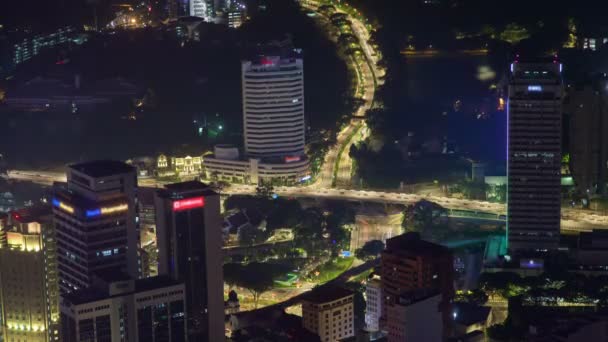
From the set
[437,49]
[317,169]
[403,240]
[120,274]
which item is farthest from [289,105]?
[120,274]

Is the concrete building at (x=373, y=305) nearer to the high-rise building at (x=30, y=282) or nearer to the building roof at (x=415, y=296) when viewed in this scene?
the building roof at (x=415, y=296)

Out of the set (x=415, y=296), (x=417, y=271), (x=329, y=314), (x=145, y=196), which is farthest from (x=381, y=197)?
(x=415, y=296)

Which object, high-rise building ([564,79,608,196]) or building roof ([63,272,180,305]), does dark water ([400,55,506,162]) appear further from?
building roof ([63,272,180,305])

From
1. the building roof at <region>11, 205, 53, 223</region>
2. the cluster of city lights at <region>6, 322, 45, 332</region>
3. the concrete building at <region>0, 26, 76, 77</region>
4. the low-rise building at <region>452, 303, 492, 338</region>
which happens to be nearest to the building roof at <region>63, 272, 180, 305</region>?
the cluster of city lights at <region>6, 322, 45, 332</region>

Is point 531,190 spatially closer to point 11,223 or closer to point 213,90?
point 11,223

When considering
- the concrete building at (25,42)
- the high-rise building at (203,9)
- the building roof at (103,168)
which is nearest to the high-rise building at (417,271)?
the building roof at (103,168)

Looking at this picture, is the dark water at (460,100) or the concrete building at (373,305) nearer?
the concrete building at (373,305)
